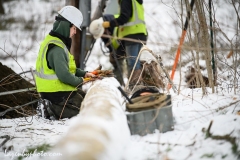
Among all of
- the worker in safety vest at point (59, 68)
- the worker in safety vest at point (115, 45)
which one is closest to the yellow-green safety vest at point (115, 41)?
the worker in safety vest at point (115, 45)

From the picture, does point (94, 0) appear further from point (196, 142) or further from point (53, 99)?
point (196, 142)

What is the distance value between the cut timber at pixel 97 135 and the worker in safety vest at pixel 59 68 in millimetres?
966

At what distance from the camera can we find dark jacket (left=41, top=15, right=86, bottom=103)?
297 centimetres

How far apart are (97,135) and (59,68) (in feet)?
5.37

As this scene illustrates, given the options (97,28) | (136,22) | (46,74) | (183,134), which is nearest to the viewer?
(183,134)

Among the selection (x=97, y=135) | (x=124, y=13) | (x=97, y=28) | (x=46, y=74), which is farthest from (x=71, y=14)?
(x=97, y=135)

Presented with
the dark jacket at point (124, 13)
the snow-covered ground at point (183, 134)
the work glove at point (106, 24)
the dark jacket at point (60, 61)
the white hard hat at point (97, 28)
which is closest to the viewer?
Result: the snow-covered ground at point (183, 134)

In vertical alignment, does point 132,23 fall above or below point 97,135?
above

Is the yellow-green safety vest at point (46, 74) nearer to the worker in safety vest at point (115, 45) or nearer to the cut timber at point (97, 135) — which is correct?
the cut timber at point (97, 135)

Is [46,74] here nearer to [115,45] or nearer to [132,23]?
[132,23]

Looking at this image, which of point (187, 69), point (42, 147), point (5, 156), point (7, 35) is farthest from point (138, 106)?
point (7, 35)

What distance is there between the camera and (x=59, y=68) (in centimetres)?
296

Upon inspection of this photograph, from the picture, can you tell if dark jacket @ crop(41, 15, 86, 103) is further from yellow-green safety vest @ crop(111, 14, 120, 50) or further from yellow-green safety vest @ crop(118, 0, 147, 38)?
yellow-green safety vest @ crop(111, 14, 120, 50)

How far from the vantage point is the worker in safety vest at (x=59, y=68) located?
9.87ft
